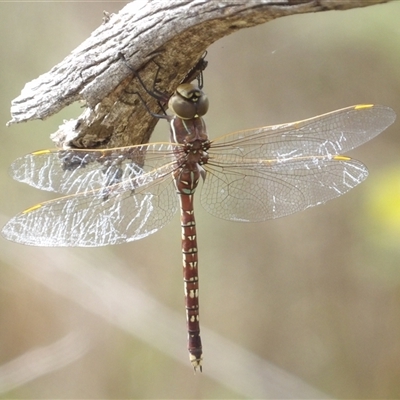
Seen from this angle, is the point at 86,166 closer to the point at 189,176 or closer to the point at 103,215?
the point at 103,215

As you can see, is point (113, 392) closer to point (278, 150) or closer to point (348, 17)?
point (278, 150)

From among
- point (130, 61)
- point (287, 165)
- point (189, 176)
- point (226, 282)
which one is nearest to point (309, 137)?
point (287, 165)

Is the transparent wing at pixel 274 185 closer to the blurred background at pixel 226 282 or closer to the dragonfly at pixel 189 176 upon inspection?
the dragonfly at pixel 189 176

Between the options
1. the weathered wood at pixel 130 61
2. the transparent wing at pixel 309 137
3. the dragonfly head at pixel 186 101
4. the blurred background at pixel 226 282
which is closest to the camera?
the weathered wood at pixel 130 61

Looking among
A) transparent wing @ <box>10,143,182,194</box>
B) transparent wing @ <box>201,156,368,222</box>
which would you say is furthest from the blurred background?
transparent wing @ <box>10,143,182,194</box>

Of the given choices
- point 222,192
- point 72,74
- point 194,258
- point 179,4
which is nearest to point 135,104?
point 72,74

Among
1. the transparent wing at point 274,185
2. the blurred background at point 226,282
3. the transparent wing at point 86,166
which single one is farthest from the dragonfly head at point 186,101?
the blurred background at point 226,282
